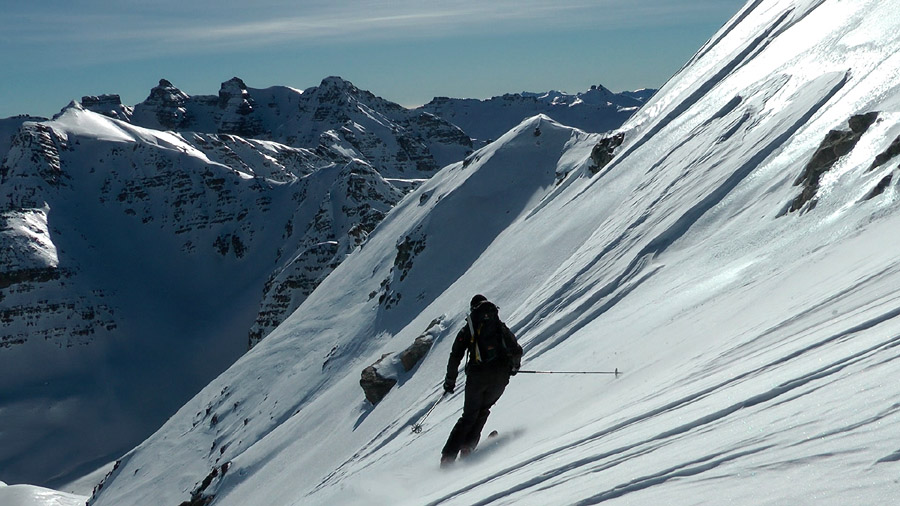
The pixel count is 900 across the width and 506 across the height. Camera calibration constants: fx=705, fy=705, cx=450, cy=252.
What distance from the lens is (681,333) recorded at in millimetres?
9820

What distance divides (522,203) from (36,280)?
10272cm

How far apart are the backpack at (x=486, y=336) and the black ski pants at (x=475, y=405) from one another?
236 millimetres

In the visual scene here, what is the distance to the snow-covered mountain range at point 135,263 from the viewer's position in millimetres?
94250

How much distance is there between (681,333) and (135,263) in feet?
453

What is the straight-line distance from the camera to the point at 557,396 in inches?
420

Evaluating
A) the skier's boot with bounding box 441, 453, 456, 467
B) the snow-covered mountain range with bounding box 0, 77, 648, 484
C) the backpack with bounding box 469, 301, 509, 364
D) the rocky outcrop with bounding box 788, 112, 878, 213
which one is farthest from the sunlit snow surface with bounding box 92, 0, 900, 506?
the snow-covered mountain range with bounding box 0, 77, 648, 484

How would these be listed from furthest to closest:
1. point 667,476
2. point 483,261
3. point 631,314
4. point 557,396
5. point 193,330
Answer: point 193,330 → point 483,261 → point 631,314 → point 557,396 → point 667,476

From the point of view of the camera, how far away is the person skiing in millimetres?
9195

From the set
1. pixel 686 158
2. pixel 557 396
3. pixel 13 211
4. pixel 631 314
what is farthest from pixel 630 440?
pixel 13 211

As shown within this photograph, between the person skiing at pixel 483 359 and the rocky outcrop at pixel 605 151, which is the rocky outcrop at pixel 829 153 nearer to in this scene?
the person skiing at pixel 483 359

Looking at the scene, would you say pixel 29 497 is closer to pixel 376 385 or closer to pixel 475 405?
pixel 376 385

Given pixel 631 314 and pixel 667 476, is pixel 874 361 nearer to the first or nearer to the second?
pixel 667 476

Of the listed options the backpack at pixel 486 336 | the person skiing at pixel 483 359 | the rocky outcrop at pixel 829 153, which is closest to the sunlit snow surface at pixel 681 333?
the rocky outcrop at pixel 829 153

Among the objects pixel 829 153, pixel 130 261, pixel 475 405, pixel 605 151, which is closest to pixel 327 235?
pixel 130 261
